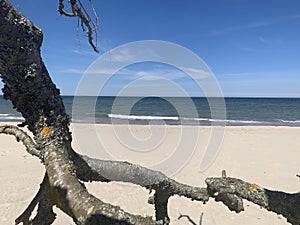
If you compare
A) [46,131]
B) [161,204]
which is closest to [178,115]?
[161,204]

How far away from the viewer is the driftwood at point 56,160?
1.01 meters

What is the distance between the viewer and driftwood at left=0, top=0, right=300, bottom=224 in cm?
101

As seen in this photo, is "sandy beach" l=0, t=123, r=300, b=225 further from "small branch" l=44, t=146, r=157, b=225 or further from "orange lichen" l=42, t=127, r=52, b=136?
"small branch" l=44, t=146, r=157, b=225

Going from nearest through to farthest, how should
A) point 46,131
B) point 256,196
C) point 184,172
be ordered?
point 46,131 → point 256,196 → point 184,172

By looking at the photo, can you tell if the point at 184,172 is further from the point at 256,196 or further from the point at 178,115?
the point at 178,115

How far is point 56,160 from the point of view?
1.25 metres

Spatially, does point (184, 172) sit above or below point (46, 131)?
below

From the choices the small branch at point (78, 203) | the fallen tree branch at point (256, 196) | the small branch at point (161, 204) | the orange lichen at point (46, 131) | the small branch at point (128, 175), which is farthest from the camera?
the small branch at point (161, 204)

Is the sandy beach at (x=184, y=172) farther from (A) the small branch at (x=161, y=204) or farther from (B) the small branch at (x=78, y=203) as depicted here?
(B) the small branch at (x=78, y=203)

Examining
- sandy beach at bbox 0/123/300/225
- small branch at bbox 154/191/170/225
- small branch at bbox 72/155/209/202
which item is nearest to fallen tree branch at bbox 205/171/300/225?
small branch at bbox 72/155/209/202

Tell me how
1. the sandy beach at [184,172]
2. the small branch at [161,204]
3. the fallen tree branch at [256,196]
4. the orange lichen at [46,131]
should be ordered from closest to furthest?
the orange lichen at [46,131]
the fallen tree branch at [256,196]
the small branch at [161,204]
the sandy beach at [184,172]

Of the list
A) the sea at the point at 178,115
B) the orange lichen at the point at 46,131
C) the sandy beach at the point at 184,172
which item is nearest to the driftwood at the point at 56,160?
the orange lichen at the point at 46,131

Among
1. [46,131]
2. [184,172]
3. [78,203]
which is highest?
[46,131]

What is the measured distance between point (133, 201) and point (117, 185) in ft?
3.36
